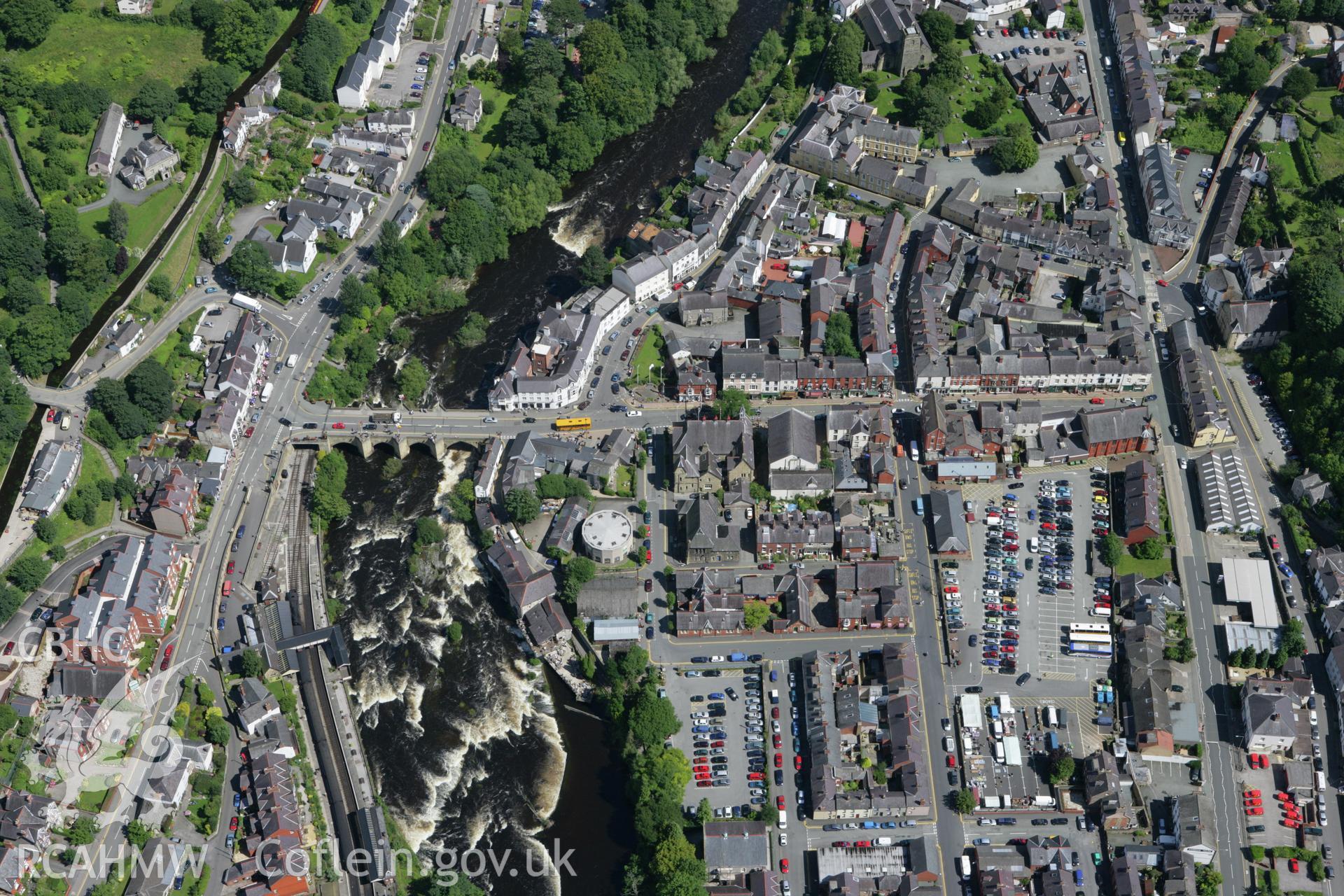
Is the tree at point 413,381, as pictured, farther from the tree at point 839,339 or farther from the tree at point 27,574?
the tree at point 839,339

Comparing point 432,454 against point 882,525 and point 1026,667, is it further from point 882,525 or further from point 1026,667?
point 1026,667

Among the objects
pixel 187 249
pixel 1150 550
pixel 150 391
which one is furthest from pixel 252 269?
pixel 1150 550

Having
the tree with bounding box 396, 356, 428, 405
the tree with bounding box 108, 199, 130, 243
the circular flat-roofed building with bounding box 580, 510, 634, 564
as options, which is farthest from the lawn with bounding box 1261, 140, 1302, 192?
the tree with bounding box 108, 199, 130, 243

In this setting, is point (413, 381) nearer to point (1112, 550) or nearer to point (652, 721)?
point (652, 721)

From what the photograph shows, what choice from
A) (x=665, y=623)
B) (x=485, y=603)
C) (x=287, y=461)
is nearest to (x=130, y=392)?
(x=287, y=461)

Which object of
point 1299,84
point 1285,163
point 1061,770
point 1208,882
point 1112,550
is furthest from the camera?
point 1299,84

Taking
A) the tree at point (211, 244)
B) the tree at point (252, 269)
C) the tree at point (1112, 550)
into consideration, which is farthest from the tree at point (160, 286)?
the tree at point (1112, 550)
